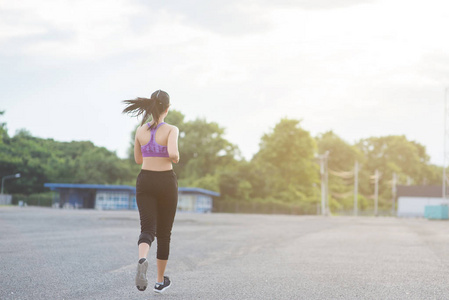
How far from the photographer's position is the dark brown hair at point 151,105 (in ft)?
16.5

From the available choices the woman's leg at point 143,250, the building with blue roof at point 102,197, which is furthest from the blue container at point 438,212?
the woman's leg at point 143,250

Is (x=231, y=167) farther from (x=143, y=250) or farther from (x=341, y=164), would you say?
(x=143, y=250)

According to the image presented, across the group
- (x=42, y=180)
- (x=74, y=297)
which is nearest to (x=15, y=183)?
(x=42, y=180)

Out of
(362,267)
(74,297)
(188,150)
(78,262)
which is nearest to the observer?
(74,297)

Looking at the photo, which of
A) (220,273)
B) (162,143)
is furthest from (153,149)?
(220,273)

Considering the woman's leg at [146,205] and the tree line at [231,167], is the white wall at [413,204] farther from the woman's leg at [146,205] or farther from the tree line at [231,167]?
the woman's leg at [146,205]

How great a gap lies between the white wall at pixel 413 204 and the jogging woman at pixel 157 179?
85.8 metres

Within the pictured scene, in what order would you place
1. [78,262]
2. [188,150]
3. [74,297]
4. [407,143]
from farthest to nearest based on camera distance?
[407,143], [188,150], [78,262], [74,297]

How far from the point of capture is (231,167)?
76.9 meters

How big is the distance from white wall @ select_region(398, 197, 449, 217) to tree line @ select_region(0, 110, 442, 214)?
8157 mm

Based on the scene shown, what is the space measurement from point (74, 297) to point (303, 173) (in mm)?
78549

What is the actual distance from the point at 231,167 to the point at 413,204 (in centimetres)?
3115

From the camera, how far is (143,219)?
4832 mm

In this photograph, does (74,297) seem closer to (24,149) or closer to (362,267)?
(362,267)
